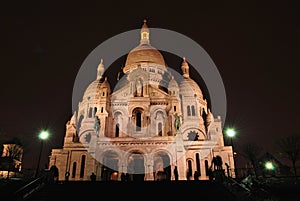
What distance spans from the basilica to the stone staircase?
6324mm

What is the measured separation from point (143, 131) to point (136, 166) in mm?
6728

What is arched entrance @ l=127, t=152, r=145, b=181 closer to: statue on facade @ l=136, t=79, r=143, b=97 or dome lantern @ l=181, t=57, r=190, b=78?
statue on facade @ l=136, t=79, r=143, b=97

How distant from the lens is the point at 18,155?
51.0 meters

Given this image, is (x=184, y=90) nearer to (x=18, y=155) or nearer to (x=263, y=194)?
(x=18, y=155)

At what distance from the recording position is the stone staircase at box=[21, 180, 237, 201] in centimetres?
1677

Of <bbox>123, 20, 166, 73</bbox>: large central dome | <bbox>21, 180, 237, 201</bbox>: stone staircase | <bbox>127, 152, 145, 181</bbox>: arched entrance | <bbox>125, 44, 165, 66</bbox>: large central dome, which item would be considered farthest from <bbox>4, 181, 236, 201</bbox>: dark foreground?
<bbox>125, 44, 165, 66</bbox>: large central dome

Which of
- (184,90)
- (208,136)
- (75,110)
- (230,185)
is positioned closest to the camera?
(230,185)

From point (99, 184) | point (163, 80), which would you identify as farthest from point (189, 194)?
point (163, 80)

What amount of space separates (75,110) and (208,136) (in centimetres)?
2429

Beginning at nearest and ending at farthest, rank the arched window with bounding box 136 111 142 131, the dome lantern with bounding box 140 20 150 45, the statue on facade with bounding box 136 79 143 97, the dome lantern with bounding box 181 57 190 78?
the arched window with bounding box 136 111 142 131
the statue on facade with bounding box 136 79 143 97
the dome lantern with bounding box 181 57 190 78
the dome lantern with bounding box 140 20 150 45

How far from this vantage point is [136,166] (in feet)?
114

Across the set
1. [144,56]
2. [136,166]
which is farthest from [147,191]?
[144,56]

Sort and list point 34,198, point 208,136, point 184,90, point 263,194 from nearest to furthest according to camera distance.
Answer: point 263,194
point 34,198
point 208,136
point 184,90

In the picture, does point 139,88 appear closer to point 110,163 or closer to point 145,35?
point 110,163
